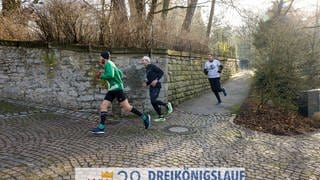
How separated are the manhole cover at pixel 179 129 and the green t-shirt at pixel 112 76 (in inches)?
63.6

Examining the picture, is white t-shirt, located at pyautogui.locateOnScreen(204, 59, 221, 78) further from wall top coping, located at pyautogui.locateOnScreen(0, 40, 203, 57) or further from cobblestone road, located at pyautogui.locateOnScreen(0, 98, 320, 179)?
cobblestone road, located at pyautogui.locateOnScreen(0, 98, 320, 179)

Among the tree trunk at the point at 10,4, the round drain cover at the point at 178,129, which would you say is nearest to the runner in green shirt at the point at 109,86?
the round drain cover at the point at 178,129

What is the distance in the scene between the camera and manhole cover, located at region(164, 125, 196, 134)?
7.30 m

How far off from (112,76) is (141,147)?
5.82 ft

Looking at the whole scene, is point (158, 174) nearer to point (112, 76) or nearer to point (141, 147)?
point (141, 147)

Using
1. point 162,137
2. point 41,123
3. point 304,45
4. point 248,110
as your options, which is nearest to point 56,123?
point 41,123

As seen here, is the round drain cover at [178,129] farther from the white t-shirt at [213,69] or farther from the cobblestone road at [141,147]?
the white t-shirt at [213,69]

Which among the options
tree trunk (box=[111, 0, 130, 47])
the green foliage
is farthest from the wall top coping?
the green foliage

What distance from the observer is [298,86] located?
10.1 meters

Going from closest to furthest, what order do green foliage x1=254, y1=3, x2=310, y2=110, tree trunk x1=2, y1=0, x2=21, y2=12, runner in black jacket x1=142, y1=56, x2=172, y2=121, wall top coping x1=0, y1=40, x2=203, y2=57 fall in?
runner in black jacket x1=142, y1=56, x2=172, y2=121, wall top coping x1=0, y1=40, x2=203, y2=57, green foliage x1=254, y1=3, x2=310, y2=110, tree trunk x1=2, y1=0, x2=21, y2=12

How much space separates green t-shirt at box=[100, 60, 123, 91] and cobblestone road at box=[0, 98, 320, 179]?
3.54 ft

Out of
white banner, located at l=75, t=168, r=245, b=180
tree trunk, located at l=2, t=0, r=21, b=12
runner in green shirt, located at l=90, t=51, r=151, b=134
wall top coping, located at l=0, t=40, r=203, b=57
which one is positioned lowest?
white banner, located at l=75, t=168, r=245, b=180

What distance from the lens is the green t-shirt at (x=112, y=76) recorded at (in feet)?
22.1

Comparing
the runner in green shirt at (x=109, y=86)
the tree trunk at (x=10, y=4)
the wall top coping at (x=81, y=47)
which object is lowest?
the runner in green shirt at (x=109, y=86)
